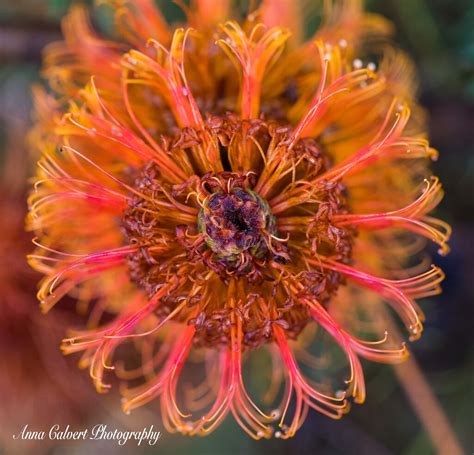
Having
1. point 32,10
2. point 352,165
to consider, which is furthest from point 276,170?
point 32,10

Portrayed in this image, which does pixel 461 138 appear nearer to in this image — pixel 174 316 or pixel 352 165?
pixel 352 165

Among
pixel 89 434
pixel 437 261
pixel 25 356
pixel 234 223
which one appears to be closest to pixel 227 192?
pixel 234 223

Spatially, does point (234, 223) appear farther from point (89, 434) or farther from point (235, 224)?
point (89, 434)

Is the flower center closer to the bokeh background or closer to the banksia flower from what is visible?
the banksia flower

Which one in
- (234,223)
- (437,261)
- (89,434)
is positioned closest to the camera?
(234,223)

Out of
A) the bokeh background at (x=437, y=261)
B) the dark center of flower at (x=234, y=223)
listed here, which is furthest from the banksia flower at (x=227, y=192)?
the bokeh background at (x=437, y=261)

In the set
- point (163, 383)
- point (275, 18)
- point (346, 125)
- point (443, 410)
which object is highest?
point (275, 18)

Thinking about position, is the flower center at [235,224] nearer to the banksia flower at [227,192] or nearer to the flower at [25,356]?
the banksia flower at [227,192]
